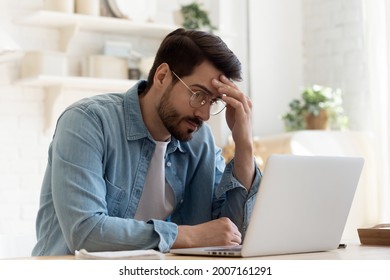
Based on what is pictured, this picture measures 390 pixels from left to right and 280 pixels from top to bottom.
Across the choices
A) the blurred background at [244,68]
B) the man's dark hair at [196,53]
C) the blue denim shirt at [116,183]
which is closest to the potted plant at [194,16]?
the blurred background at [244,68]

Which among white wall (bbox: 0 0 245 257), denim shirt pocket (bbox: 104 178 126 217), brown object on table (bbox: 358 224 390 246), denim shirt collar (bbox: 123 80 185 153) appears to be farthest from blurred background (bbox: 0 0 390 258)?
Result: brown object on table (bbox: 358 224 390 246)

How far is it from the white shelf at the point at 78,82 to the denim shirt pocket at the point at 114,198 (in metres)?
1.90

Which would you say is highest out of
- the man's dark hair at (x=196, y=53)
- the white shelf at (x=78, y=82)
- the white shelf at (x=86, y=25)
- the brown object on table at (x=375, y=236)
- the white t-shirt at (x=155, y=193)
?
the white shelf at (x=86, y=25)

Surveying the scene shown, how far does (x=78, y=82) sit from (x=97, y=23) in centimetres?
35

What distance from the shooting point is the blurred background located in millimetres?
3877

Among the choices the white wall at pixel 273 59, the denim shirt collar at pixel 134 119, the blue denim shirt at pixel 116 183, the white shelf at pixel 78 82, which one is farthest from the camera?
the white wall at pixel 273 59

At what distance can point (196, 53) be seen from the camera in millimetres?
2072

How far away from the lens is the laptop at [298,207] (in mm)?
1530

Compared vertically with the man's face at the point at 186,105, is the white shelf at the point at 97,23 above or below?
above

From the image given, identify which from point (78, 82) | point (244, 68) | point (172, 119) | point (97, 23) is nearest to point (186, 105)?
point (172, 119)

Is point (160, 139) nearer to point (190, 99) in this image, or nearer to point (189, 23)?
point (190, 99)

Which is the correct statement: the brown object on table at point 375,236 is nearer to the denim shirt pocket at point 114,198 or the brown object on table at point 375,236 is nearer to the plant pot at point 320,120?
the denim shirt pocket at point 114,198

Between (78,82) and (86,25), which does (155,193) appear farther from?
(86,25)
